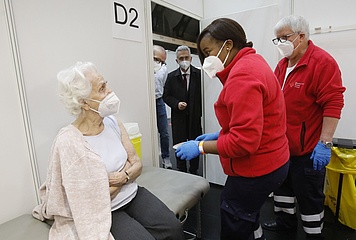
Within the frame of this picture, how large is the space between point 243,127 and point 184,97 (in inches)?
73.7

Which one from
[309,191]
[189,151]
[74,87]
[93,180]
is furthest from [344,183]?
[74,87]

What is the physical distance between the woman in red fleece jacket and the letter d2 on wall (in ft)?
2.81

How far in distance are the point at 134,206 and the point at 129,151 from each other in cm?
32

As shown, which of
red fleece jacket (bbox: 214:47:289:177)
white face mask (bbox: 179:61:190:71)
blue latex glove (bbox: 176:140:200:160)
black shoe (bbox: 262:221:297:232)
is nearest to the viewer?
red fleece jacket (bbox: 214:47:289:177)

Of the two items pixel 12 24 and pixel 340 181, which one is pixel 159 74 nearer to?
pixel 12 24

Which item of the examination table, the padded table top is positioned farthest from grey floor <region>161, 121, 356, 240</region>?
the padded table top

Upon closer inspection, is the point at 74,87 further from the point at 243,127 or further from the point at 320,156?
the point at 320,156

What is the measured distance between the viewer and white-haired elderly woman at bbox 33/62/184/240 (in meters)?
1.02

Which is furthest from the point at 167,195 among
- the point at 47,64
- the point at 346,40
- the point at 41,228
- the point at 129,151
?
the point at 346,40

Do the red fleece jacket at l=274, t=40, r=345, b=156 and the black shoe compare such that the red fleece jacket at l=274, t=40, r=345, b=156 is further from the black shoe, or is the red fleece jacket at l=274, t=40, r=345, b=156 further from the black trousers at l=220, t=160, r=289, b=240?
the black shoe

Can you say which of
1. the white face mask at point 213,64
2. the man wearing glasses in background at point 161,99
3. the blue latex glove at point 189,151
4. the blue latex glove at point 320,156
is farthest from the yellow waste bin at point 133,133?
the man wearing glasses in background at point 161,99

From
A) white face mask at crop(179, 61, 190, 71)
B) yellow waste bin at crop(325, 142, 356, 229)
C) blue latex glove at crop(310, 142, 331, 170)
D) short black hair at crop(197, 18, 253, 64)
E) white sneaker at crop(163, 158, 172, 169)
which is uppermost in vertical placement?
short black hair at crop(197, 18, 253, 64)

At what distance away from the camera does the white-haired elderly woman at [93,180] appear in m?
1.02

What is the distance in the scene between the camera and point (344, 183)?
186cm
